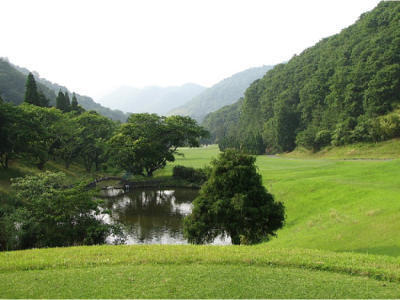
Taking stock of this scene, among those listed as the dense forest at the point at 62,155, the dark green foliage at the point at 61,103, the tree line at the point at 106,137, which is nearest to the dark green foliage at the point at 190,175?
the tree line at the point at 106,137

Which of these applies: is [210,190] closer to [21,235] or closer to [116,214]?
[21,235]

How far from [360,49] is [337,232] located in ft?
334

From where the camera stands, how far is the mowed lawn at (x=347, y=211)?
1772 cm

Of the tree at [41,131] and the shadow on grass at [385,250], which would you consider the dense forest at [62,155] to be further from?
the shadow on grass at [385,250]

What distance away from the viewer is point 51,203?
73.8 feet

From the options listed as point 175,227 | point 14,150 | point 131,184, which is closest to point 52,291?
point 175,227

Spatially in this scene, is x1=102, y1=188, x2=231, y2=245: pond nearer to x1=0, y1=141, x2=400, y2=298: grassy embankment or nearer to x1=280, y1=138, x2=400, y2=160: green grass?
x1=0, y1=141, x2=400, y2=298: grassy embankment

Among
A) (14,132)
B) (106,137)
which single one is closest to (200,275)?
(14,132)

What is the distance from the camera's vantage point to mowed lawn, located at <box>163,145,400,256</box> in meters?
17.7

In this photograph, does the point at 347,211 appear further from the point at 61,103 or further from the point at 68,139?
the point at 61,103

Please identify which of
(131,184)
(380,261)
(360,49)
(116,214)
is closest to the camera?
(380,261)

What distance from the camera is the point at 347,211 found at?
2491 centimetres

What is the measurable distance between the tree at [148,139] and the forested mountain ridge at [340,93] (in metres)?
44.7

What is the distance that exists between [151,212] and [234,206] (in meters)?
25.4
